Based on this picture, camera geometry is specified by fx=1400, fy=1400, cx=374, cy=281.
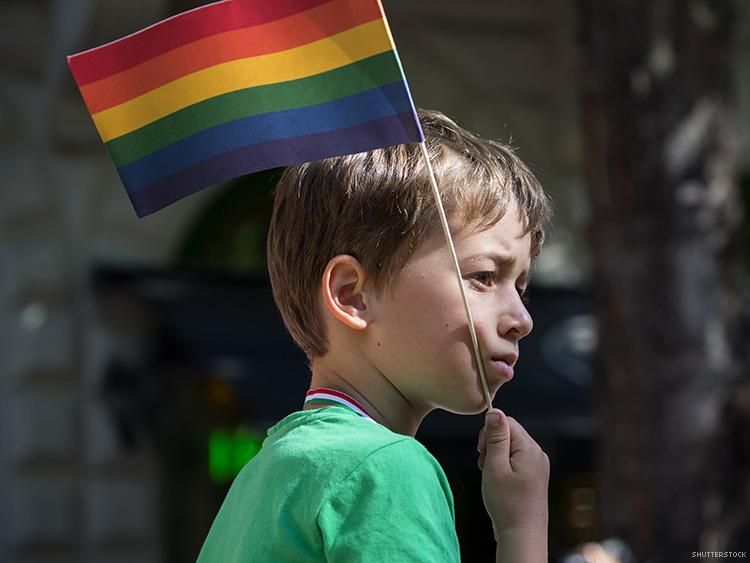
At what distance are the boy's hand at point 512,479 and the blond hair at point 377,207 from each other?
0.68 feet

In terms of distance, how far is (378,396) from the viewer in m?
1.57

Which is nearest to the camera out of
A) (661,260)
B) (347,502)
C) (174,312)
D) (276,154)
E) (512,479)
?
(347,502)

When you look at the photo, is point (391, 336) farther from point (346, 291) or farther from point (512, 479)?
point (512, 479)

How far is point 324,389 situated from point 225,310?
5.64 metres

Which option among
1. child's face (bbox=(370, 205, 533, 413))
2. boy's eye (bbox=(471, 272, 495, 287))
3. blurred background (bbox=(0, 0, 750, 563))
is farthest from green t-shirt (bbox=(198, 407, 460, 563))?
blurred background (bbox=(0, 0, 750, 563))

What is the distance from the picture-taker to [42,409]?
23.9ft


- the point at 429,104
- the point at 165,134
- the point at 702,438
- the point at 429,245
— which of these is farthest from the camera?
the point at 429,104

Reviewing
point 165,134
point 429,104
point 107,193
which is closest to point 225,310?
point 107,193

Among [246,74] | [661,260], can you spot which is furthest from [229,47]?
[661,260]

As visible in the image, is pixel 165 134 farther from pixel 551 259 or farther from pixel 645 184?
pixel 551 259

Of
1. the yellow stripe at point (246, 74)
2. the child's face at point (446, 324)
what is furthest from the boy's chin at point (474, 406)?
the yellow stripe at point (246, 74)

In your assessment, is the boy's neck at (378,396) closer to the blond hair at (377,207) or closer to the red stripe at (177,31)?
the blond hair at (377,207)

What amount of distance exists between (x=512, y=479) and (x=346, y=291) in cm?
28

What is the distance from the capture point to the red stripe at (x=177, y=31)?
1.67 m
